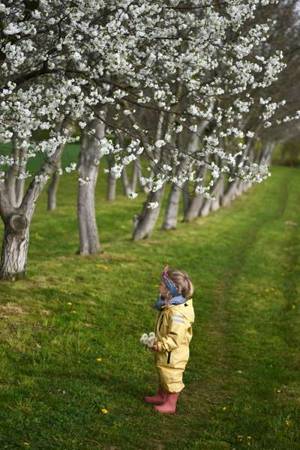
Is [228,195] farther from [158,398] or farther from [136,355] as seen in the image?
[158,398]

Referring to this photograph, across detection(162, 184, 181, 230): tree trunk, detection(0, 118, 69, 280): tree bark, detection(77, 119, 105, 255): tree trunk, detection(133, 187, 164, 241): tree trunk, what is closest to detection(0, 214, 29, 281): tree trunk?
detection(0, 118, 69, 280): tree bark

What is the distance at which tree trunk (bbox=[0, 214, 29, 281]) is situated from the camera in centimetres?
1552

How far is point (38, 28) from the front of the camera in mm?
11555

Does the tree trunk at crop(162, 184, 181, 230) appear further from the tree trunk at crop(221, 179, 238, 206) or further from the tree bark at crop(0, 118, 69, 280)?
the tree trunk at crop(221, 179, 238, 206)

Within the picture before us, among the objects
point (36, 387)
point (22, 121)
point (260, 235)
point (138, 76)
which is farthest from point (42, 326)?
point (260, 235)

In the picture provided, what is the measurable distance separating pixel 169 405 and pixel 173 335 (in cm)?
120

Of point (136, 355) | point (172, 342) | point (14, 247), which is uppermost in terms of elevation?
point (14, 247)

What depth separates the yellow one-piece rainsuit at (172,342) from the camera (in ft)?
31.6

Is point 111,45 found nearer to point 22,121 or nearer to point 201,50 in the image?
point 22,121

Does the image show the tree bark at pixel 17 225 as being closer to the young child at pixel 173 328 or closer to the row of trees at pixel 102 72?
the row of trees at pixel 102 72

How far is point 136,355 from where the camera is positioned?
12516 millimetres

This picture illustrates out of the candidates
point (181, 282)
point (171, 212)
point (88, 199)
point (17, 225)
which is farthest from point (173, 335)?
point (171, 212)

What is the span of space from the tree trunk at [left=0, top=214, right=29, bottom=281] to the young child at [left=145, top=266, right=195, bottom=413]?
21.6 ft

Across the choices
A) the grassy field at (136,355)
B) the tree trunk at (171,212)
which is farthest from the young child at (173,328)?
the tree trunk at (171,212)
